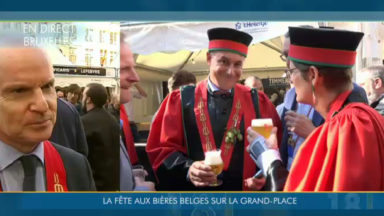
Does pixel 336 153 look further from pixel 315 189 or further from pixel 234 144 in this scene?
pixel 234 144

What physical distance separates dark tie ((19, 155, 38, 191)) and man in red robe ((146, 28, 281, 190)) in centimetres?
78

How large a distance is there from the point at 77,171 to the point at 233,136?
1.06 meters

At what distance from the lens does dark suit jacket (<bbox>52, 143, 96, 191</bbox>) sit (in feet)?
9.68

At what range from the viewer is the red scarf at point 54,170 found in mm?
2957

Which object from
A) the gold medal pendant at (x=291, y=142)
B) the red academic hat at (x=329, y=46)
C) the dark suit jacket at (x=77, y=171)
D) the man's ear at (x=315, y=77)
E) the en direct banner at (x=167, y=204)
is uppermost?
the red academic hat at (x=329, y=46)

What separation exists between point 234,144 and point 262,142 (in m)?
0.18

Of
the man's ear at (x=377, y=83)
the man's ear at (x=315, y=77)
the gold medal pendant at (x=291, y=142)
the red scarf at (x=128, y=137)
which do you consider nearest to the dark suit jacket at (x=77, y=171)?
the red scarf at (x=128, y=137)

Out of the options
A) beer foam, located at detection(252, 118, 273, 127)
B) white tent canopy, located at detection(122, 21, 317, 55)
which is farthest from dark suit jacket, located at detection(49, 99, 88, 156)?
beer foam, located at detection(252, 118, 273, 127)

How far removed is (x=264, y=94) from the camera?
2795 mm

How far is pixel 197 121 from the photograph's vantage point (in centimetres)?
289

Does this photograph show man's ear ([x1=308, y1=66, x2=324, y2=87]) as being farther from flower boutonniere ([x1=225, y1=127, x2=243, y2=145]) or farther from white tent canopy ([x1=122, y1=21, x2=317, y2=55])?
flower boutonniere ([x1=225, y1=127, x2=243, y2=145])

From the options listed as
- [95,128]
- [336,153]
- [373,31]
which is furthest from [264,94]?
[95,128]

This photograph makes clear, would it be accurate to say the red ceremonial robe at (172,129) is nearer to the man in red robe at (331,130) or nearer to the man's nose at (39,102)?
the man in red robe at (331,130)

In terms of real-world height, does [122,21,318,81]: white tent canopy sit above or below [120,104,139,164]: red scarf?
above
